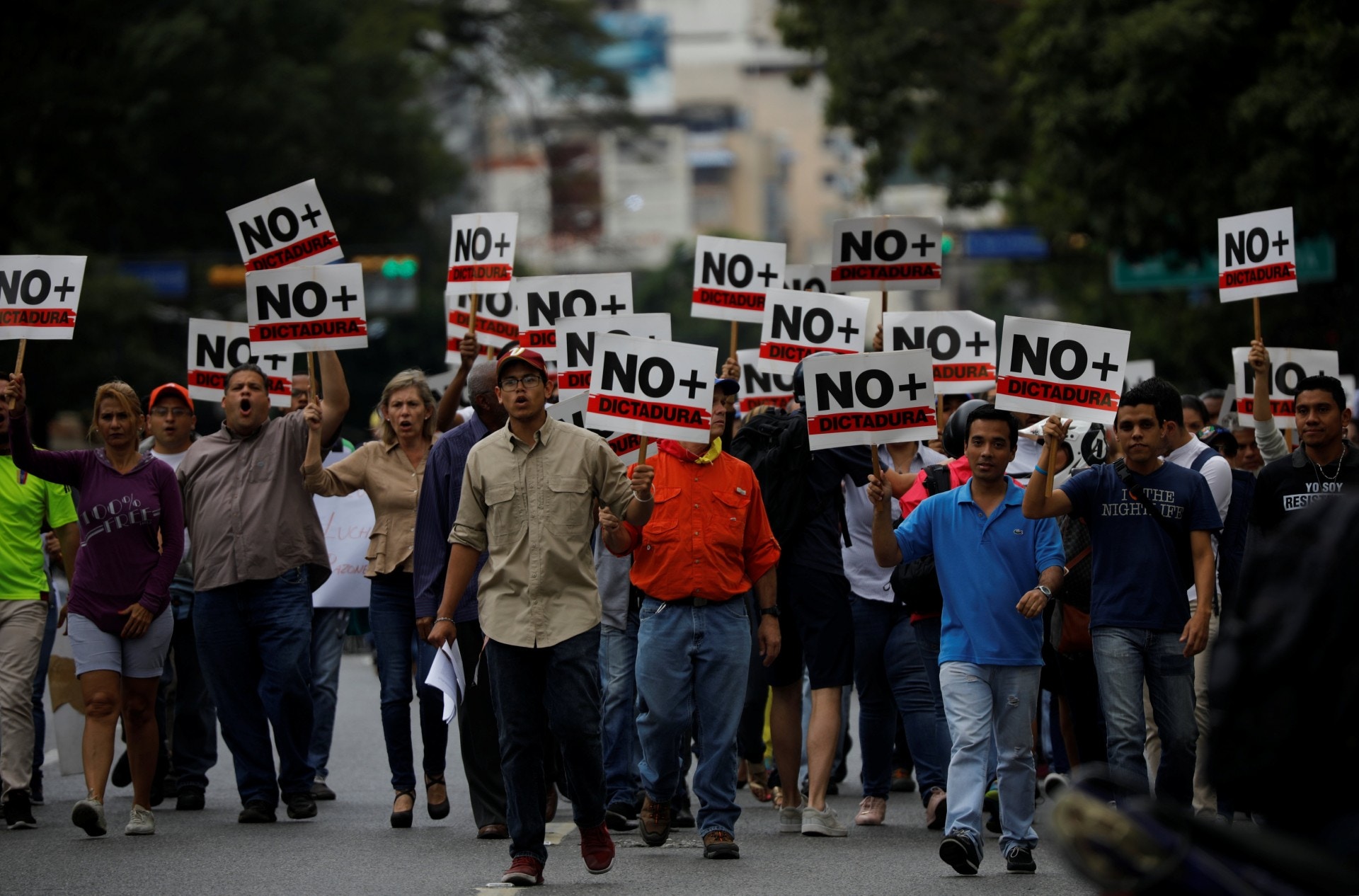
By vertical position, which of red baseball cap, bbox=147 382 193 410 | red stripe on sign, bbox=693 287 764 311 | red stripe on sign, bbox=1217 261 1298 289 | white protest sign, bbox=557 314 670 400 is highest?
red stripe on sign, bbox=693 287 764 311

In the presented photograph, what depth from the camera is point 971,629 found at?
312 inches

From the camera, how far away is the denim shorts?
9070mm

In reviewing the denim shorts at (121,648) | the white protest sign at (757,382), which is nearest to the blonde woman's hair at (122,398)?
the denim shorts at (121,648)

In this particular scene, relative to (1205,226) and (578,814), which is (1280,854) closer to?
(578,814)

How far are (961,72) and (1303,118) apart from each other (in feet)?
33.1

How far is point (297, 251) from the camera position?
10719 millimetres

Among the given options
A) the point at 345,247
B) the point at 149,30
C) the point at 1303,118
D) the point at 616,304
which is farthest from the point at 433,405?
the point at 345,247

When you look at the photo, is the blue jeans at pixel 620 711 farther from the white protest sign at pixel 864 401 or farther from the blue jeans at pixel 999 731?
the blue jeans at pixel 999 731

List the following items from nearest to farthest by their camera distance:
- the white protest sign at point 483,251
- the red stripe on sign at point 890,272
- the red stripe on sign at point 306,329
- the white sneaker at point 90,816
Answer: the white sneaker at point 90,816, the red stripe on sign at point 306,329, the white protest sign at point 483,251, the red stripe on sign at point 890,272

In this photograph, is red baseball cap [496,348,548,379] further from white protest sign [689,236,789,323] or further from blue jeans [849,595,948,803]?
white protest sign [689,236,789,323]

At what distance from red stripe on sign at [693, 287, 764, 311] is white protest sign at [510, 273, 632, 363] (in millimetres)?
911

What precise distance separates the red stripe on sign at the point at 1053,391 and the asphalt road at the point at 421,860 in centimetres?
179

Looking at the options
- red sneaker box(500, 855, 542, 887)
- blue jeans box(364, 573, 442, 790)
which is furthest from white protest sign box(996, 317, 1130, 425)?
blue jeans box(364, 573, 442, 790)

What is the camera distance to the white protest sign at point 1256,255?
1101 centimetres
